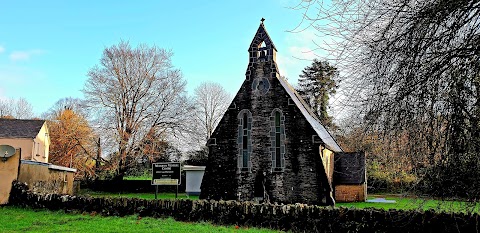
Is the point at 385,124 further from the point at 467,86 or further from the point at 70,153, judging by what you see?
the point at 70,153

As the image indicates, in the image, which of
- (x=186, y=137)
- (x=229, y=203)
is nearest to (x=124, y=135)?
(x=186, y=137)

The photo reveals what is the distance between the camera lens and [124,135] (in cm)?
3953

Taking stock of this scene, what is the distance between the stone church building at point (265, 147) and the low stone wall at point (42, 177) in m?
8.99

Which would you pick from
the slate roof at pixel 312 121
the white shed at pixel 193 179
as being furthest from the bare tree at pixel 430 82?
the white shed at pixel 193 179

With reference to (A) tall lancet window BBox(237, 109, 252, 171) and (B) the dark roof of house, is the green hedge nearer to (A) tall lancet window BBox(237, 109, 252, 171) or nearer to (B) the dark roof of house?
(A) tall lancet window BBox(237, 109, 252, 171)

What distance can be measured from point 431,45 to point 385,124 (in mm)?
1084

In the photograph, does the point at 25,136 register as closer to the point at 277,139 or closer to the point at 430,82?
the point at 277,139

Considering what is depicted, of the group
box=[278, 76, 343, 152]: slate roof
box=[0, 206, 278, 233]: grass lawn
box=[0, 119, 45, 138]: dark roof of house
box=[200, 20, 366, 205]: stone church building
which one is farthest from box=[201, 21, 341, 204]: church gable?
box=[0, 119, 45, 138]: dark roof of house

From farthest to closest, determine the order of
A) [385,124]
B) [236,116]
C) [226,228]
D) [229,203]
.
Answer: [236,116]
[229,203]
[226,228]
[385,124]

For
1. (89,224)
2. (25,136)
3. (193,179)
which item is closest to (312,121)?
(193,179)

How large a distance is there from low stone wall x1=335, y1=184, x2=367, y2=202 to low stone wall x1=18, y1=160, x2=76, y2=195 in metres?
19.1

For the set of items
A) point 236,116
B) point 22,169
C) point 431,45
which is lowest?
point 22,169

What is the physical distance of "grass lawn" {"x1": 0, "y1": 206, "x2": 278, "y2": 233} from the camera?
12.1 m

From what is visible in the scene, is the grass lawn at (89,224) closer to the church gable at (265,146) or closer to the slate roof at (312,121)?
the church gable at (265,146)
